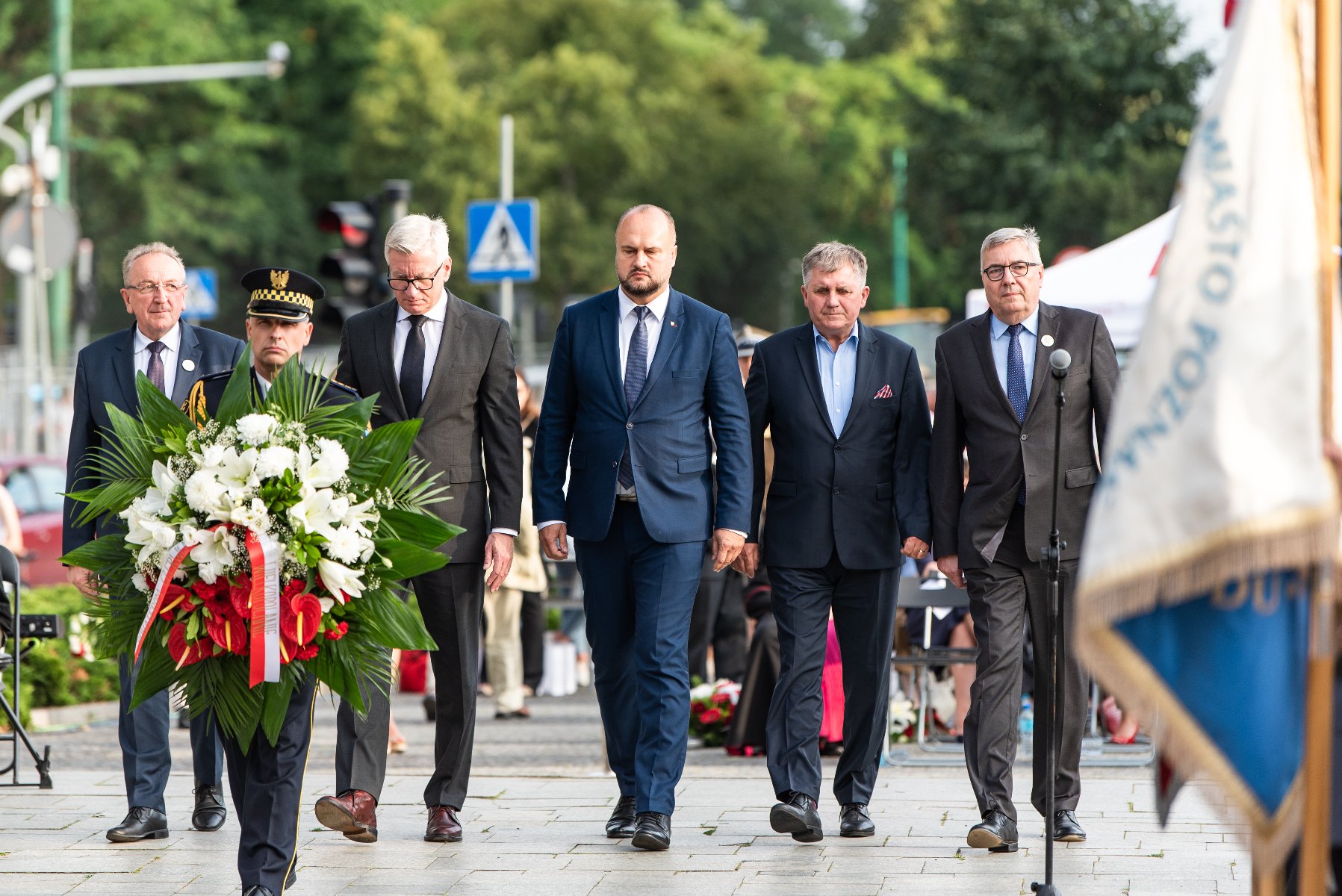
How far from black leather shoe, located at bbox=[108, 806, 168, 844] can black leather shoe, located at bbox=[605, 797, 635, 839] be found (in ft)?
5.72

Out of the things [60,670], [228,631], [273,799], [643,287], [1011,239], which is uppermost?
[1011,239]

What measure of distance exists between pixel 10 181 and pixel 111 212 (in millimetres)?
22613

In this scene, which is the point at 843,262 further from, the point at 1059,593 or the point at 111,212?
the point at 111,212

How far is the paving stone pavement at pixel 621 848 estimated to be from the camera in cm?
642

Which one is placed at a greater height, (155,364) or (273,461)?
(155,364)

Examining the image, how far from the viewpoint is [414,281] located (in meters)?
7.41

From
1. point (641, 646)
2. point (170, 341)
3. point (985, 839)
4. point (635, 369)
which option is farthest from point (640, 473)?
point (170, 341)

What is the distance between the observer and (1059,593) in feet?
23.4

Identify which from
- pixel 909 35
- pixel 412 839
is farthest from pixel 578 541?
pixel 909 35

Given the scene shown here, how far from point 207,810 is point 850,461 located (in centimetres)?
295

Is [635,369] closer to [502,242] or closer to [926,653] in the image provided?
[926,653]

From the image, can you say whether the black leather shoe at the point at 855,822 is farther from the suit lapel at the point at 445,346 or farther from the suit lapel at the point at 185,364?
the suit lapel at the point at 185,364

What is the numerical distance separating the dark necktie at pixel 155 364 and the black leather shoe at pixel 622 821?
2533 mm

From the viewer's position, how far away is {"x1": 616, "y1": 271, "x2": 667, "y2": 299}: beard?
24.3ft
